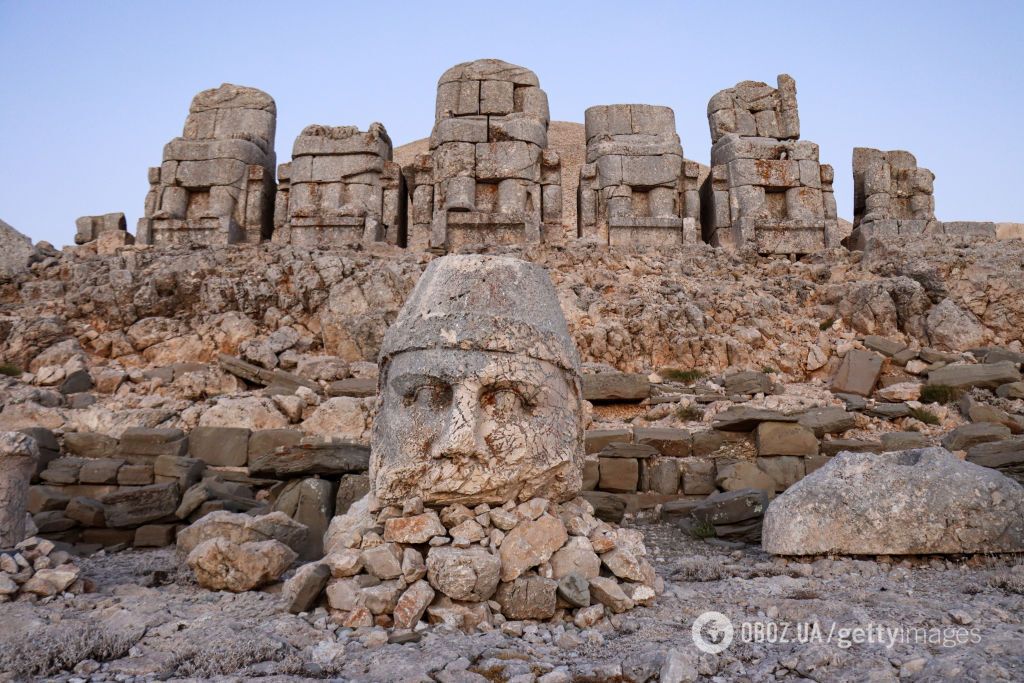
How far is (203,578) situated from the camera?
14.3 feet

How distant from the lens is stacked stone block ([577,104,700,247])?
1405cm

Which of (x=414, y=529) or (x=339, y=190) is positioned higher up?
(x=339, y=190)

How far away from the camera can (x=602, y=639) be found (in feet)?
11.4

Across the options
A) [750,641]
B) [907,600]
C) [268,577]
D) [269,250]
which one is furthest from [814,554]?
[269,250]

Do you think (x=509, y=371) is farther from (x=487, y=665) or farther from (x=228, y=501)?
(x=228, y=501)

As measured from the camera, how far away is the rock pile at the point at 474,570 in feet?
12.2

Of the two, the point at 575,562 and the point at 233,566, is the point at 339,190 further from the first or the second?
the point at 575,562

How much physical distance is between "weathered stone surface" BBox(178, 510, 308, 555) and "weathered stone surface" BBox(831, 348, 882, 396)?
7.75 m

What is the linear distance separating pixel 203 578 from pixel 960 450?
7.79 meters

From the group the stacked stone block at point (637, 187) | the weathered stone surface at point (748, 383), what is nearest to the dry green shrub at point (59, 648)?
the weathered stone surface at point (748, 383)

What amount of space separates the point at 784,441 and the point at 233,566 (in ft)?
20.9

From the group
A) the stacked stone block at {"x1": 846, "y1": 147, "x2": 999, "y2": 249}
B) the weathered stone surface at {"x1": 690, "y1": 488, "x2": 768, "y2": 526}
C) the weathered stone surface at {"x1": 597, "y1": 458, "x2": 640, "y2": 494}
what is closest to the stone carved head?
the weathered stone surface at {"x1": 690, "y1": 488, "x2": 768, "y2": 526}

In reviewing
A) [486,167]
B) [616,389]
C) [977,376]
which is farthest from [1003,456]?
[486,167]

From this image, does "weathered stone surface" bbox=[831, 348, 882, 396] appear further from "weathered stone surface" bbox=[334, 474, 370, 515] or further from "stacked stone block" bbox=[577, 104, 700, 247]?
"weathered stone surface" bbox=[334, 474, 370, 515]
